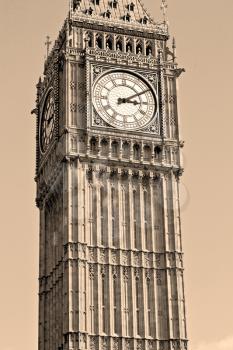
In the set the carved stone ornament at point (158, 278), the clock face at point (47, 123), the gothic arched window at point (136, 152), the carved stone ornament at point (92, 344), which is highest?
the clock face at point (47, 123)

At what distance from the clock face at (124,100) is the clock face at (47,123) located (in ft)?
13.5

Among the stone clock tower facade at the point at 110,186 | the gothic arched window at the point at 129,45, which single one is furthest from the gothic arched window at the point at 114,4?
the gothic arched window at the point at 129,45

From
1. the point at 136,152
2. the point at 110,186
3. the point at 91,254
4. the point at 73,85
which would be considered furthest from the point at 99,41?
the point at 91,254

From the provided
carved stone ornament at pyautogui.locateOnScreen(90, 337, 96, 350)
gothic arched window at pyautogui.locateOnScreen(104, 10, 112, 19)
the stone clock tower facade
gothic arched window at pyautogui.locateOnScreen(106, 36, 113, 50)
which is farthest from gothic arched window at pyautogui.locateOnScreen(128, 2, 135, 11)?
carved stone ornament at pyautogui.locateOnScreen(90, 337, 96, 350)

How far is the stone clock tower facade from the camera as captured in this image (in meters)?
72.2

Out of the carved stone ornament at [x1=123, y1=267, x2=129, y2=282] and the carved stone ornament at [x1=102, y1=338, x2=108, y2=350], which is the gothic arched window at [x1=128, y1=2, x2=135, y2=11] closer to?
the carved stone ornament at [x1=123, y1=267, x2=129, y2=282]

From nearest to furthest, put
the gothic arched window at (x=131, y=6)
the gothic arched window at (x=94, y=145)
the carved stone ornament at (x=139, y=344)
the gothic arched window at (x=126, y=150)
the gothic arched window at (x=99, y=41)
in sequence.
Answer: the carved stone ornament at (x=139, y=344), the gothic arched window at (x=94, y=145), the gothic arched window at (x=126, y=150), the gothic arched window at (x=99, y=41), the gothic arched window at (x=131, y=6)

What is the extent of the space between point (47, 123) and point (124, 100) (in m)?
6.88

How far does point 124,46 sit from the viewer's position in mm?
80438

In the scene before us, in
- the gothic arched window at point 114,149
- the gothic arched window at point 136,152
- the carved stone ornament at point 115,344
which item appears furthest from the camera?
the gothic arched window at point 136,152

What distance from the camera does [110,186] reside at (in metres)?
76.1

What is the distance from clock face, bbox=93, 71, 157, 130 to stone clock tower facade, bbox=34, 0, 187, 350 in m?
0.09

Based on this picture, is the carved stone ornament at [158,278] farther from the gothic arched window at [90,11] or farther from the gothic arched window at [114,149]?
the gothic arched window at [90,11]

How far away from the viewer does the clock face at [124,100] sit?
7762cm
